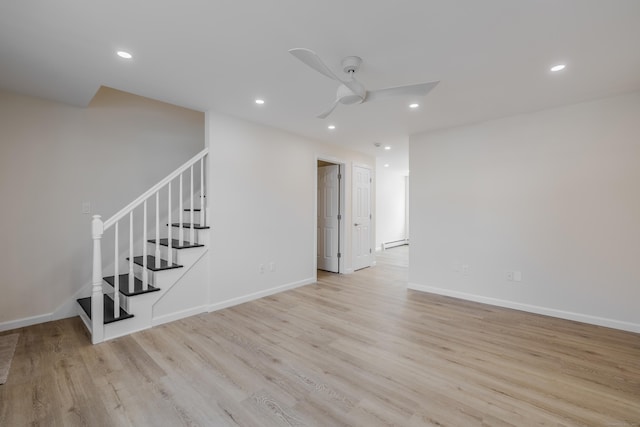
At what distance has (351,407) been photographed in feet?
6.13

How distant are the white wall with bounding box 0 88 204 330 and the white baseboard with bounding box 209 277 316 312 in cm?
164

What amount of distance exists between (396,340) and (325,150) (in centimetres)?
343

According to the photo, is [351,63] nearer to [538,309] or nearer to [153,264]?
[153,264]

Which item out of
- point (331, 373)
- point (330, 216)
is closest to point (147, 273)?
point (331, 373)

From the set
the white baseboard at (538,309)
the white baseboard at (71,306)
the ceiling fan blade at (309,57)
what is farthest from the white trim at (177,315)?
the white baseboard at (538,309)

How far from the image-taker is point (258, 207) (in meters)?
4.10

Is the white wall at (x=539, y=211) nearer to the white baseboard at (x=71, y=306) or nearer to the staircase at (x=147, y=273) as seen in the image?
the staircase at (x=147, y=273)

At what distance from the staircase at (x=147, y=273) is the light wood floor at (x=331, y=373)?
184 mm

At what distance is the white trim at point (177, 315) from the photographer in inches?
123

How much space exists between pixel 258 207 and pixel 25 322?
2.84m

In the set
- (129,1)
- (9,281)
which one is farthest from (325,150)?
(9,281)

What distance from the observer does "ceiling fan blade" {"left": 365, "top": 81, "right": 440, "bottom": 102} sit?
2.05 meters

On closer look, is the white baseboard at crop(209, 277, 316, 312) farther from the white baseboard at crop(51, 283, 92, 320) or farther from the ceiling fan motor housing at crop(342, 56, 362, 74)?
the ceiling fan motor housing at crop(342, 56, 362, 74)

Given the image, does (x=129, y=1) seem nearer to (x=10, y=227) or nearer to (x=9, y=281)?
(x=10, y=227)
